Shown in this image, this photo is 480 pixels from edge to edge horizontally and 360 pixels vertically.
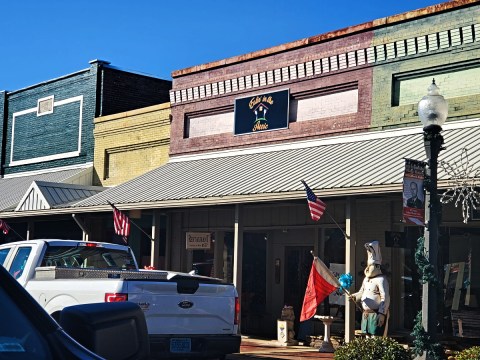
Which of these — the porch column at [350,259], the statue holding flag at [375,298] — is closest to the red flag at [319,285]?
the porch column at [350,259]

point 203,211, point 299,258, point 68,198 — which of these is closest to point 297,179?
point 299,258

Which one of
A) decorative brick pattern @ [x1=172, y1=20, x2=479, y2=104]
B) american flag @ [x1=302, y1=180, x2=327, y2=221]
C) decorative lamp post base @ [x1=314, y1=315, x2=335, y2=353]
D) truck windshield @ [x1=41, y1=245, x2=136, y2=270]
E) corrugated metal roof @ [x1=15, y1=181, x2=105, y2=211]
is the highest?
decorative brick pattern @ [x1=172, y1=20, x2=479, y2=104]

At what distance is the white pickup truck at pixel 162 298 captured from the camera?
934 centimetres

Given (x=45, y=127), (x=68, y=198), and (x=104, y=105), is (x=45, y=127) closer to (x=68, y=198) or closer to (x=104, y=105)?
(x=104, y=105)

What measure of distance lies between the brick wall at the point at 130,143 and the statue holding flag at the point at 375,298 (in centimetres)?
1027

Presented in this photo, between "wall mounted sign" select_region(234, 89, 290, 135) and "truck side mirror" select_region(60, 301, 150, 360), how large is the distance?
16.0 metres

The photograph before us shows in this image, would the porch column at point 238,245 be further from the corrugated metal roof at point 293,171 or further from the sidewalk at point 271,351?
the sidewalk at point 271,351

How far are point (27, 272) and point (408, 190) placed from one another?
16.6ft

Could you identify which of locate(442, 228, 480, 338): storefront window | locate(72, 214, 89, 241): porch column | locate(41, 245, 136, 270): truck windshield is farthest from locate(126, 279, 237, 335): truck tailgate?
locate(72, 214, 89, 241): porch column

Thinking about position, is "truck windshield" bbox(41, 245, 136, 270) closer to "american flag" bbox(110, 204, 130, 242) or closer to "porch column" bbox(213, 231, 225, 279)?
"american flag" bbox(110, 204, 130, 242)

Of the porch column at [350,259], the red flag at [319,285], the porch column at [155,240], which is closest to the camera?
the red flag at [319,285]

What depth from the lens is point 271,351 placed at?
14922 millimetres

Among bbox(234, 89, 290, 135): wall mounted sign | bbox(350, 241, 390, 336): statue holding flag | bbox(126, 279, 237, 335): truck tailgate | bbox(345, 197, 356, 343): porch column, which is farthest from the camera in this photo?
bbox(234, 89, 290, 135): wall mounted sign

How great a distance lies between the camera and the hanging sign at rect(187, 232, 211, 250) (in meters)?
19.3
